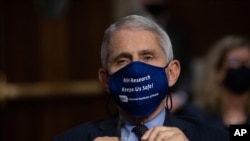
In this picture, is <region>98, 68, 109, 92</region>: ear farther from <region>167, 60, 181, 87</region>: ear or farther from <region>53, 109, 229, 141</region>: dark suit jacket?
<region>167, 60, 181, 87</region>: ear

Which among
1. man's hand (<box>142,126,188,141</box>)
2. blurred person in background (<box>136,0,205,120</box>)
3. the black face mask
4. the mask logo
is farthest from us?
blurred person in background (<box>136,0,205,120</box>)

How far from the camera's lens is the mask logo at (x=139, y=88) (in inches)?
149

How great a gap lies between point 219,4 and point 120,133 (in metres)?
4.04

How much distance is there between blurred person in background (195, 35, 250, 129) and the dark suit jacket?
163 cm

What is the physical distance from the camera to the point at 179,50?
6.92 metres

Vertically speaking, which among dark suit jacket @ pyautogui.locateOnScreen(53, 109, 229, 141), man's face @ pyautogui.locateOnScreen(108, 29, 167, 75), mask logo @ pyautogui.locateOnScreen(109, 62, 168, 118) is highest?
man's face @ pyautogui.locateOnScreen(108, 29, 167, 75)

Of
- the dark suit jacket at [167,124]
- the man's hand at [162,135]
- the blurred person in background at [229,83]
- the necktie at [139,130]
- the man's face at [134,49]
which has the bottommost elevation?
the blurred person in background at [229,83]

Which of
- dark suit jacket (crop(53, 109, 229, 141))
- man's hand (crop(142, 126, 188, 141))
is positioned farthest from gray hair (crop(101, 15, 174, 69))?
man's hand (crop(142, 126, 188, 141))

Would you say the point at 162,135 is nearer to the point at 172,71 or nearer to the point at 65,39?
the point at 172,71

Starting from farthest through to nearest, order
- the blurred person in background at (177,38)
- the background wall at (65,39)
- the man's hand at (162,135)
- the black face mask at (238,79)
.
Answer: the background wall at (65,39) < the blurred person in background at (177,38) < the black face mask at (238,79) < the man's hand at (162,135)

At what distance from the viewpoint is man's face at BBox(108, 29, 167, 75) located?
150 inches

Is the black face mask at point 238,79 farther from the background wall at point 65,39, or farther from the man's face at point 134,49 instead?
the background wall at point 65,39

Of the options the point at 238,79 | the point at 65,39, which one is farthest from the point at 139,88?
the point at 65,39

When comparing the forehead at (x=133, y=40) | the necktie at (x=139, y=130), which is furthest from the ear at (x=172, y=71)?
the necktie at (x=139, y=130)
